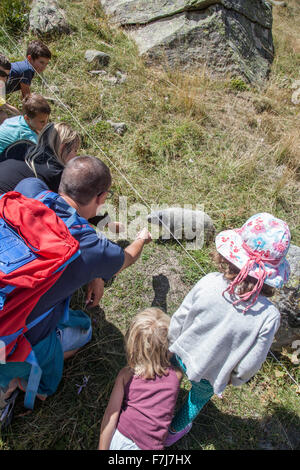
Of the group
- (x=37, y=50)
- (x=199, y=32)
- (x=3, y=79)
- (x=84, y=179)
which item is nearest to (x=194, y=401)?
(x=84, y=179)

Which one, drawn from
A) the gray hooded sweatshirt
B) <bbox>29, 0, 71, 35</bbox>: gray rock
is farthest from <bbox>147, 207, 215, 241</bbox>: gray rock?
<bbox>29, 0, 71, 35</bbox>: gray rock

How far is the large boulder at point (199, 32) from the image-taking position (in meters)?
6.00

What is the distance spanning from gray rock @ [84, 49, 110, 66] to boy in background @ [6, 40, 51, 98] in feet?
4.02

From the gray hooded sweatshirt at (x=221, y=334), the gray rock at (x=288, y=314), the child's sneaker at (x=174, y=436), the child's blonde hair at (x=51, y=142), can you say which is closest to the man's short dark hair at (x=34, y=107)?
the child's blonde hair at (x=51, y=142)

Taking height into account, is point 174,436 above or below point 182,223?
below

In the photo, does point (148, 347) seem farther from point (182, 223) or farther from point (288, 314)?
point (182, 223)

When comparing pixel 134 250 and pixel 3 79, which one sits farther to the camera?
pixel 3 79

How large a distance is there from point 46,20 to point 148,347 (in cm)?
626

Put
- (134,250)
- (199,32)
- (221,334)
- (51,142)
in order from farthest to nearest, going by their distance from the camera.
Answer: (199,32), (51,142), (134,250), (221,334)

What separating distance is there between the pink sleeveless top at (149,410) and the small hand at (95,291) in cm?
100

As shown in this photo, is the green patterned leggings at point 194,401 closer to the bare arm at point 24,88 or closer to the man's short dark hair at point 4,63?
the man's short dark hair at point 4,63

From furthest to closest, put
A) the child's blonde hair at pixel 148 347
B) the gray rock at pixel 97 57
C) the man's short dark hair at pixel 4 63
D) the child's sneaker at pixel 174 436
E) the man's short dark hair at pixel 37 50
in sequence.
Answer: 1. the gray rock at pixel 97 57
2. the man's short dark hair at pixel 37 50
3. the man's short dark hair at pixel 4 63
4. the child's sneaker at pixel 174 436
5. the child's blonde hair at pixel 148 347

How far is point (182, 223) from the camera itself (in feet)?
12.1

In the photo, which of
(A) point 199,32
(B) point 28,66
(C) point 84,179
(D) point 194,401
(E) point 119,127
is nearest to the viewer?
(C) point 84,179
